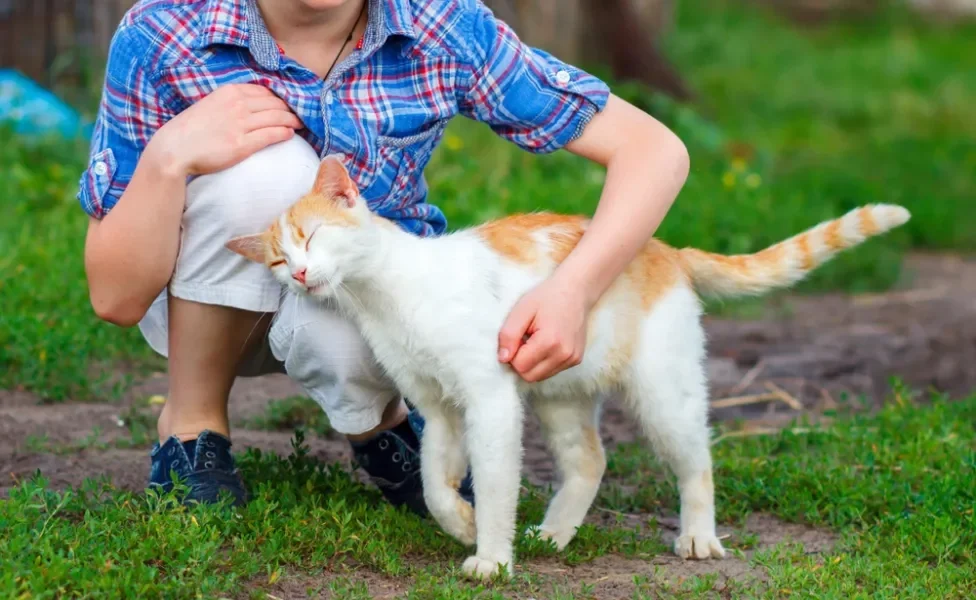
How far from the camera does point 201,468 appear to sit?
2637 mm

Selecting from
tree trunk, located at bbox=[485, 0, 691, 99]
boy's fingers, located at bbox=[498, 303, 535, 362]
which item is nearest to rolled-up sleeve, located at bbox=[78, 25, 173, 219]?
boy's fingers, located at bbox=[498, 303, 535, 362]

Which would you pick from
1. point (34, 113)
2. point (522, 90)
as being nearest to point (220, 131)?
point (522, 90)

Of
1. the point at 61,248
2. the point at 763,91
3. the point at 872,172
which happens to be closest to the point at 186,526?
the point at 61,248

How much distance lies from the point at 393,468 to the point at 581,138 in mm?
865

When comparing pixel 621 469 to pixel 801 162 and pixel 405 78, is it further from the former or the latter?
pixel 801 162

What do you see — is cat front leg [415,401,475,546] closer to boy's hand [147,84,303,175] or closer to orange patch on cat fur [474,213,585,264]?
orange patch on cat fur [474,213,585,264]

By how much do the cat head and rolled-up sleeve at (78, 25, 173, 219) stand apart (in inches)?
15.6

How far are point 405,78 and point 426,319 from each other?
557 millimetres

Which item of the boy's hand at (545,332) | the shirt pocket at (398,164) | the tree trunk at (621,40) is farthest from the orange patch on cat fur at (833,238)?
the tree trunk at (621,40)

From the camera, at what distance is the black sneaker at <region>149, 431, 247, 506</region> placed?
2582 millimetres

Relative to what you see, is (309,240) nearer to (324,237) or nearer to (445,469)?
(324,237)

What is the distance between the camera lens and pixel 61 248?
A: 4.32 meters

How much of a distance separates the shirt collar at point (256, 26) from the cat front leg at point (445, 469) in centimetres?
78

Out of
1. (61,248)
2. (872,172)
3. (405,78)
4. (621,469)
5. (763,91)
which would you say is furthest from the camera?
(763,91)
